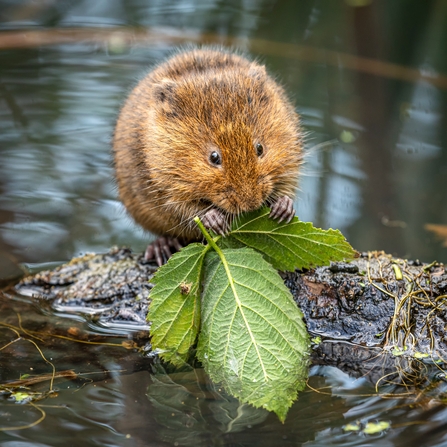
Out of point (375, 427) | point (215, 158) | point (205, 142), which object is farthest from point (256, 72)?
point (375, 427)

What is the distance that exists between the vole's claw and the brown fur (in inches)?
2.9

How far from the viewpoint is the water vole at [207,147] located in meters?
→ 4.83

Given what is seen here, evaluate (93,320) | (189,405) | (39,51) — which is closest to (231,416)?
(189,405)

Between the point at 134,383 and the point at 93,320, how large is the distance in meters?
1.04

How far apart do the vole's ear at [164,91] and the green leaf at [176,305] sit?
1.43 meters

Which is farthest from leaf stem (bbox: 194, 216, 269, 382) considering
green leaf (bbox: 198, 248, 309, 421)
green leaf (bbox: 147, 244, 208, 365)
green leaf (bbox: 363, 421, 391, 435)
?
green leaf (bbox: 363, 421, 391, 435)

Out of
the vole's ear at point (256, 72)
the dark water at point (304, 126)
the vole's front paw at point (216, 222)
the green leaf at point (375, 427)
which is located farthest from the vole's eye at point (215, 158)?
the green leaf at point (375, 427)

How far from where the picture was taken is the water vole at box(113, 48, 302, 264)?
4.83 metres

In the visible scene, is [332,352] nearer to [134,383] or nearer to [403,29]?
[134,383]

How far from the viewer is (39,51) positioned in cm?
1264

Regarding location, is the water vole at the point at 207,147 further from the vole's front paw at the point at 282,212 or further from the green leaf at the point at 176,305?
the green leaf at the point at 176,305

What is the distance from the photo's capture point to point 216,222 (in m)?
4.84

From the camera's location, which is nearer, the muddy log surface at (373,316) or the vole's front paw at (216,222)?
the muddy log surface at (373,316)

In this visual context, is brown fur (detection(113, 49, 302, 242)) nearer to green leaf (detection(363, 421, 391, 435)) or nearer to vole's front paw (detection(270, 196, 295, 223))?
vole's front paw (detection(270, 196, 295, 223))
